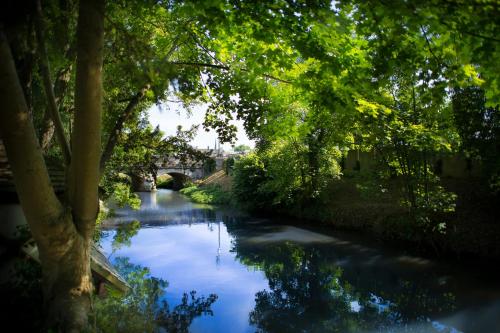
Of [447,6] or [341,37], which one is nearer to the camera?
[447,6]

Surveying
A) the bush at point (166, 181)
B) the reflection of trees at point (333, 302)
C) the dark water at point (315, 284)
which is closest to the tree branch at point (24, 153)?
the dark water at point (315, 284)

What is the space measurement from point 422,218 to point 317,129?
9.80 m

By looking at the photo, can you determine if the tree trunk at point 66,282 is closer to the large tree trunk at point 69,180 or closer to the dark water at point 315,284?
the large tree trunk at point 69,180

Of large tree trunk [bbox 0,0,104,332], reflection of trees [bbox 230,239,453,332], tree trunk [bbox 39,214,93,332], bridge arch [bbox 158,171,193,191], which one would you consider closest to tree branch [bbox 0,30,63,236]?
large tree trunk [bbox 0,0,104,332]

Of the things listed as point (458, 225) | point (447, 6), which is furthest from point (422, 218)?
point (447, 6)

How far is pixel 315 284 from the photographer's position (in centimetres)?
1322

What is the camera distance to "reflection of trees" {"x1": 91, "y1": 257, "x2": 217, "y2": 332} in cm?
Answer: 589

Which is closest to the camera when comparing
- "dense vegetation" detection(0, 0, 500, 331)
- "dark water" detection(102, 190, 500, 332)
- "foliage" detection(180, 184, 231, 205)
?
"dense vegetation" detection(0, 0, 500, 331)

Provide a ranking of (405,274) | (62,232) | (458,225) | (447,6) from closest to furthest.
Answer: (447,6), (62,232), (405,274), (458,225)

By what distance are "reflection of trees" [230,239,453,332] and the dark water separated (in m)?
0.02

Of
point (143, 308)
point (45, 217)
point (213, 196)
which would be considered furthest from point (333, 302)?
point (213, 196)

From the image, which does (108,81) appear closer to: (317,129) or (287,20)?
(287,20)

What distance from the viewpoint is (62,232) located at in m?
4.44

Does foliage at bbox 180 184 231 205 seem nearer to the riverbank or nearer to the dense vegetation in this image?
the riverbank
